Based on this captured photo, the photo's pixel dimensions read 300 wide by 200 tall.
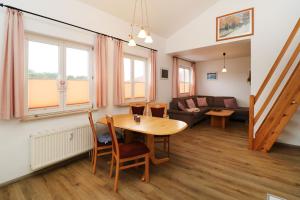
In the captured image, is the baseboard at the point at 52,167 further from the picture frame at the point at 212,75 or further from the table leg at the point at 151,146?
the picture frame at the point at 212,75

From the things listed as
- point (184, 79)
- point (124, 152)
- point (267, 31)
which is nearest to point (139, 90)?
point (124, 152)

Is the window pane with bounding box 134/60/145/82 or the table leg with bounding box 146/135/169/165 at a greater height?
the window pane with bounding box 134/60/145/82

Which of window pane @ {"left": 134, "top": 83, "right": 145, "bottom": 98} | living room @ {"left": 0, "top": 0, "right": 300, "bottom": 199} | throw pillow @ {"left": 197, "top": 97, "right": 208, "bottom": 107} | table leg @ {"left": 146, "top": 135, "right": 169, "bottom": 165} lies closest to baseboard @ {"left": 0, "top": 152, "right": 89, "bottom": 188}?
living room @ {"left": 0, "top": 0, "right": 300, "bottom": 199}

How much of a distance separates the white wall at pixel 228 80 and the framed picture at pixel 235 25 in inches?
122

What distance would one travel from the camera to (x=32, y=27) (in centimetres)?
244

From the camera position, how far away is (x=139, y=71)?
459 cm

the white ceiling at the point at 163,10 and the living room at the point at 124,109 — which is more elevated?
the white ceiling at the point at 163,10

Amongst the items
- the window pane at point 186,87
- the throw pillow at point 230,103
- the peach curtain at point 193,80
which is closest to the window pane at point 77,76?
the window pane at point 186,87

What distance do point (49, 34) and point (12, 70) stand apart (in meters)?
0.82

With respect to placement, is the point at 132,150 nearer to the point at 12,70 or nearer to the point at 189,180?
the point at 189,180

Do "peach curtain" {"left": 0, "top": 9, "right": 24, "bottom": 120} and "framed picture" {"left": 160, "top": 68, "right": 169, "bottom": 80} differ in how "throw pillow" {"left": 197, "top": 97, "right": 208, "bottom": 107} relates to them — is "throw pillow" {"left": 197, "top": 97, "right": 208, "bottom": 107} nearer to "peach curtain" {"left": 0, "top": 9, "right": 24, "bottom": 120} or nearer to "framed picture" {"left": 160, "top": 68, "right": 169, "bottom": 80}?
"framed picture" {"left": 160, "top": 68, "right": 169, "bottom": 80}

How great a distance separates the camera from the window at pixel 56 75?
2.55m

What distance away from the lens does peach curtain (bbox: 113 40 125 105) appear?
366cm

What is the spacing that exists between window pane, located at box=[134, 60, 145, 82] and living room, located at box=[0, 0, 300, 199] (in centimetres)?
5
